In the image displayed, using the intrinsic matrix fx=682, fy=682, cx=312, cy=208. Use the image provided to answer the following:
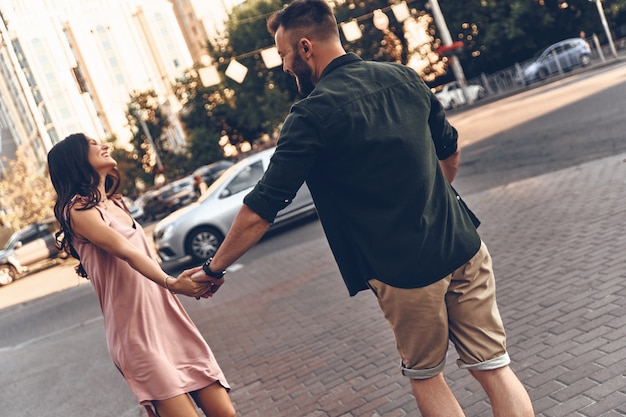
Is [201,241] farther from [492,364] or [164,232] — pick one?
[492,364]

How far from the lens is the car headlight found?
12164mm

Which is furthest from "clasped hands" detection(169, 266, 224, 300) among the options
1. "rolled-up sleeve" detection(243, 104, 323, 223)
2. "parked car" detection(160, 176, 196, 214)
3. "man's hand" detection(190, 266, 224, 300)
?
"parked car" detection(160, 176, 196, 214)

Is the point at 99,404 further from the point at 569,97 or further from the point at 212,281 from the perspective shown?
the point at 569,97

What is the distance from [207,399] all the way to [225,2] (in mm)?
104332

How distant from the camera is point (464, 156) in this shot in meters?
15.1

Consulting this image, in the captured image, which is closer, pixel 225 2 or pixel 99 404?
pixel 99 404

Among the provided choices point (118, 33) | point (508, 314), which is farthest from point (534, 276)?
point (118, 33)

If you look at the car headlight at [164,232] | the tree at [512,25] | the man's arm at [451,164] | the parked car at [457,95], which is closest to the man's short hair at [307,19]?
the man's arm at [451,164]

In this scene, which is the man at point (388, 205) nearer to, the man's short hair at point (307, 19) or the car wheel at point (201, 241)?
the man's short hair at point (307, 19)

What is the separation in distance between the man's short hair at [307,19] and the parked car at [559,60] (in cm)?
3069

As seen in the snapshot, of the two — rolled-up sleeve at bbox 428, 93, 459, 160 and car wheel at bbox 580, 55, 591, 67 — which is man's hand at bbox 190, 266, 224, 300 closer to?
rolled-up sleeve at bbox 428, 93, 459, 160

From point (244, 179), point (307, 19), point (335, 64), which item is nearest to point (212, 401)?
point (335, 64)

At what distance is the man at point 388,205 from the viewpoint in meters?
2.20

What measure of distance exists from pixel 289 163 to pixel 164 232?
34.3 ft
